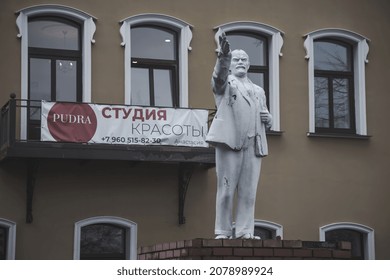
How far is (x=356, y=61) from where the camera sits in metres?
23.5

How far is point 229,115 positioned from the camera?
13383 millimetres

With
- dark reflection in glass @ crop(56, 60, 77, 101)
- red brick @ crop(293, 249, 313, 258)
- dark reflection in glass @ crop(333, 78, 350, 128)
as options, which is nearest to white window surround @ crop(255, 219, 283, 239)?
dark reflection in glass @ crop(333, 78, 350, 128)

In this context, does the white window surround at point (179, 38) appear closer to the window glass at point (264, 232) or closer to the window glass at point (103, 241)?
the window glass at point (103, 241)

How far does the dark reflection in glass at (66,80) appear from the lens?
70.0 feet

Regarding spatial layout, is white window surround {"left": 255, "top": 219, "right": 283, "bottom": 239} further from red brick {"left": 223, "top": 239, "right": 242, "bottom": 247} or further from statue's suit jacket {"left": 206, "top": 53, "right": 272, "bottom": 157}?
red brick {"left": 223, "top": 239, "right": 242, "bottom": 247}

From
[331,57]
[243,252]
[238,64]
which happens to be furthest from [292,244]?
[331,57]

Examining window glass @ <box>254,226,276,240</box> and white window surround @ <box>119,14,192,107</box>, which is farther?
window glass @ <box>254,226,276,240</box>

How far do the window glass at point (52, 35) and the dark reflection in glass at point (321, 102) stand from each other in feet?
16.6

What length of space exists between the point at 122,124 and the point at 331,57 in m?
5.30

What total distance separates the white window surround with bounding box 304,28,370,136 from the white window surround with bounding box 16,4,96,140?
4538 millimetres

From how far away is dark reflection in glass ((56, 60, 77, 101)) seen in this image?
70.0ft

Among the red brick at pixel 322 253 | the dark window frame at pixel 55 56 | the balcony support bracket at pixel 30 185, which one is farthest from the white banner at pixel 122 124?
the red brick at pixel 322 253
